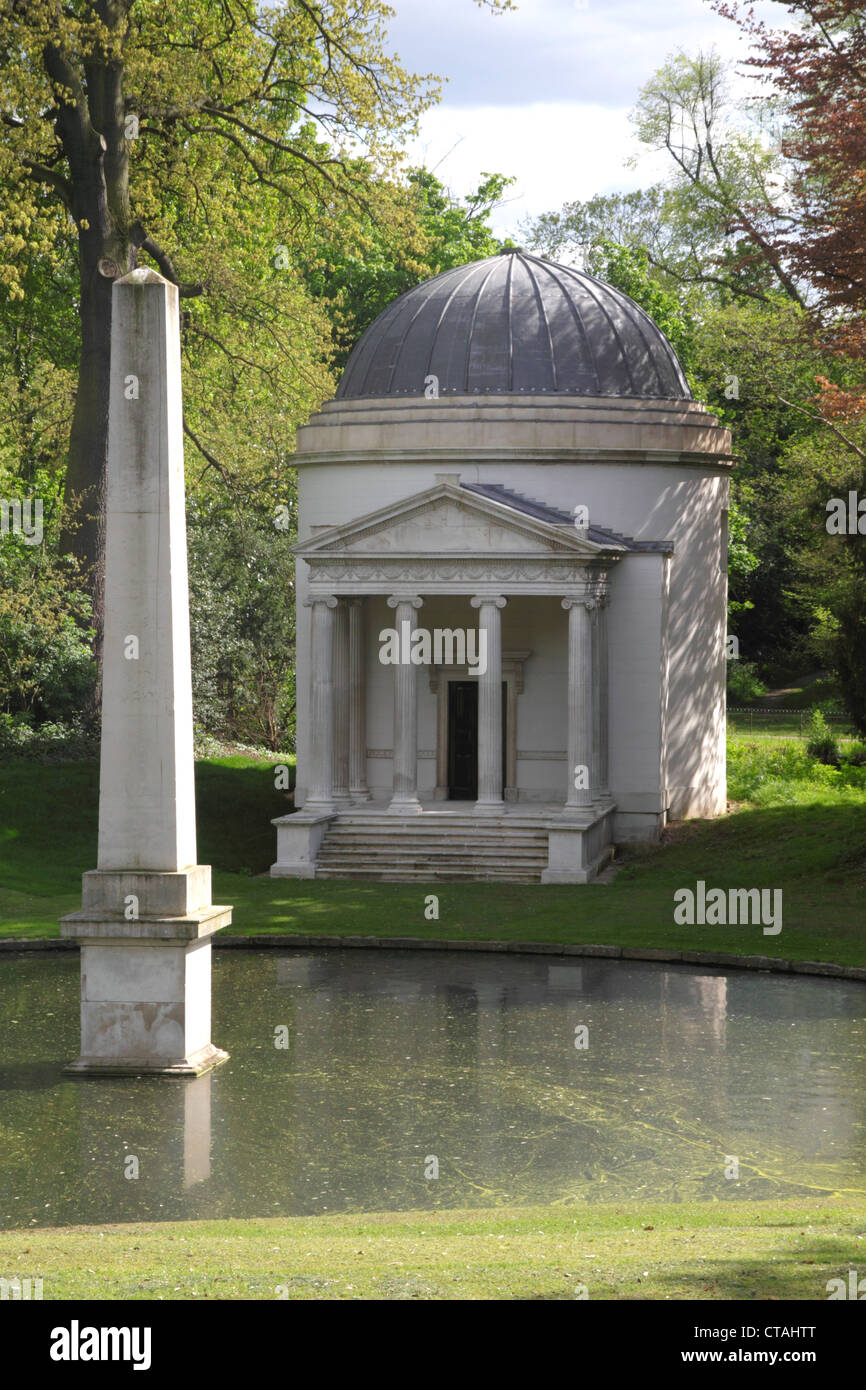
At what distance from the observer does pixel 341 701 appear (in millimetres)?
33094

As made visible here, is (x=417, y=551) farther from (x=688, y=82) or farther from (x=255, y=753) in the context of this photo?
(x=688, y=82)

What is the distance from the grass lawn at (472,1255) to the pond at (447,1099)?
690 millimetres

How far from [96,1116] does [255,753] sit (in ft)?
94.8

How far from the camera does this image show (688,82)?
220 feet

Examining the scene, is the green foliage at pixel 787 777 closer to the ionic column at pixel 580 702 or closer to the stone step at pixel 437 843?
the ionic column at pixel 580 702

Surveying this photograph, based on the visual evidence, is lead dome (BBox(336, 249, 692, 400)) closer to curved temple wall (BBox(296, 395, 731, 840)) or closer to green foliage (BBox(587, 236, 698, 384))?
curved temple wall (BBox(296, 395, 731, 840))

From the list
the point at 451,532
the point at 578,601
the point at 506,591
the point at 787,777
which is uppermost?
the point at 451,532

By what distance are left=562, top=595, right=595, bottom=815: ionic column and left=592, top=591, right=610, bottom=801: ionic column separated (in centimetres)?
39

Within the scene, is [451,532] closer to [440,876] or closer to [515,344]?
[515,344]

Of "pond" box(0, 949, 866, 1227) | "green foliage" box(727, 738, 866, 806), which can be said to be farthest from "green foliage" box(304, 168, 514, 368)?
"pond" box(0, 949, 866, 1227)

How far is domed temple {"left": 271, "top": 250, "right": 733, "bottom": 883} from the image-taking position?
31.2 meters

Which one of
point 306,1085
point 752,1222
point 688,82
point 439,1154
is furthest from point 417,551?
point 688,82

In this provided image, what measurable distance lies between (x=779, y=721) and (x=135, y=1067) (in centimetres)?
3993

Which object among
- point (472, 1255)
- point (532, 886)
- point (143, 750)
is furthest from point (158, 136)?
point (472, 1255)
